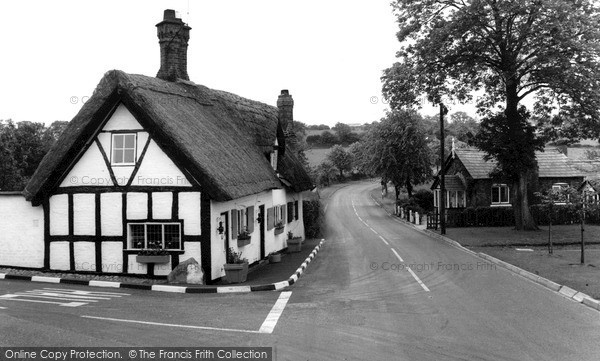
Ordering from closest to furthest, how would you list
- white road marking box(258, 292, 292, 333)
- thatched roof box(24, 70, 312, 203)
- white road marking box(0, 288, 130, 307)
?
white road marking box(258, 292, 292, 333), white road marking box(0, 288, 130, 307), thatched roof box(24, 70, 312, 203)

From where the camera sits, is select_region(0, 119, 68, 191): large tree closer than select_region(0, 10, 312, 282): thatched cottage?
No

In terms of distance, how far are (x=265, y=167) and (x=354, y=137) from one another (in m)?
115

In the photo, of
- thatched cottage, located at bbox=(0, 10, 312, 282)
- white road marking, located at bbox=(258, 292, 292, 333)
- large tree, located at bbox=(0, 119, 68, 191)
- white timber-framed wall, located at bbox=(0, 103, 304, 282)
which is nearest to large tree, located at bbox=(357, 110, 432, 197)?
large tree, located at bbox=(0, 119, 68, 191)

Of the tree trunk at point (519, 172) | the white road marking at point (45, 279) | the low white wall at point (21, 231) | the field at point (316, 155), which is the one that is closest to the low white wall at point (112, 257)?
the white road marking at point (45, 279)

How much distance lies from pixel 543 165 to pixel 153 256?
35938 millimetres

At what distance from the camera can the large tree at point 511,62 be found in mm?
28562

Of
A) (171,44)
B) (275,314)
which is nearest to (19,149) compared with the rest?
(171,44)

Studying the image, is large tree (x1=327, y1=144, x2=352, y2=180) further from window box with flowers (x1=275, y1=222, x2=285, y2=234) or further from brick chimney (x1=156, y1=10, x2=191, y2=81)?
brick chimney (x1=156, y1=10, x2=191, y2=81)

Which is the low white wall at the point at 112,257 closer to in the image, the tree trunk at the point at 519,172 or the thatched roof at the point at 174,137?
the thatched roof at the point at 174,137

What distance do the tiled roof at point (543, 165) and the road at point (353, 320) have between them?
83.5 feet

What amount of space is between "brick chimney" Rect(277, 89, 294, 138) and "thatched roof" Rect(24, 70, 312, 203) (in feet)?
42.5

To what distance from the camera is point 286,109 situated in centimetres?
3641

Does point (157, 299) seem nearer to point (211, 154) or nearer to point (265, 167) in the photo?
point (211, 154)

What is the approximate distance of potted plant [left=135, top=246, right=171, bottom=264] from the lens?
674 inches
